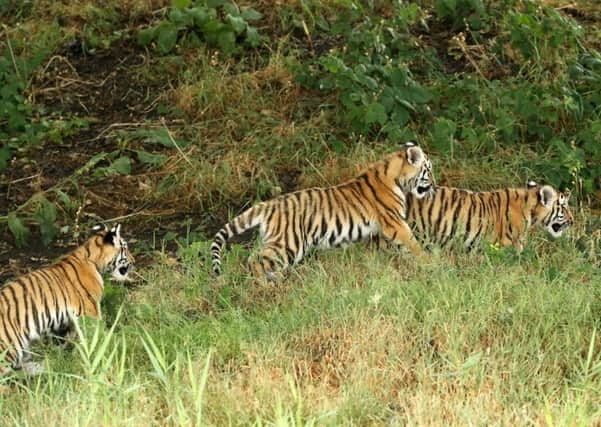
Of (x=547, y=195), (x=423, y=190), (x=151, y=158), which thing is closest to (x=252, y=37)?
(x=151, y=158)

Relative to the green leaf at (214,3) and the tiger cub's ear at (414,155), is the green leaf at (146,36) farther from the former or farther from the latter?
the tiger cub's ear at (414,155)

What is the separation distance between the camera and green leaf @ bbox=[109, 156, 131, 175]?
8.90 m

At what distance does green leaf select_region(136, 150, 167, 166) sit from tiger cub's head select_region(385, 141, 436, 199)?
1852mm

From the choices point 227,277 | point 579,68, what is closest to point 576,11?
point 579,68

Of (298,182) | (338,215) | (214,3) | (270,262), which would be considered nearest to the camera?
(270,262)

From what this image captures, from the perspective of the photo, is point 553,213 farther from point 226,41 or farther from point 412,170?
point 226,41

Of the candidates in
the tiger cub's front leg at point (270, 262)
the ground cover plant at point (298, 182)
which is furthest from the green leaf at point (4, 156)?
the tiger cub's front leg at point (270, 262)

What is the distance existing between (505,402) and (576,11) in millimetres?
5832

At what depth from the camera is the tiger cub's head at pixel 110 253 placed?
7.08m

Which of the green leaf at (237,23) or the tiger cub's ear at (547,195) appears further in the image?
the green leaf at (237,23)

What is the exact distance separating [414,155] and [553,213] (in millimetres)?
907

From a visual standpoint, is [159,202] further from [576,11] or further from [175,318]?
[576,11]

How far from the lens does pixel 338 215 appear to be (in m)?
7.59

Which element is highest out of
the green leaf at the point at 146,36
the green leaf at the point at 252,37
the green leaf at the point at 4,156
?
the green leaf at the point at 252,37
